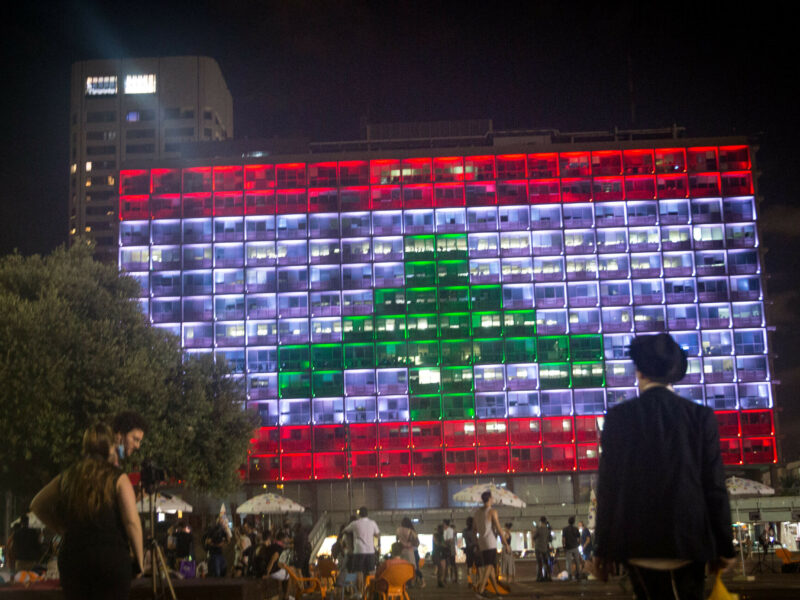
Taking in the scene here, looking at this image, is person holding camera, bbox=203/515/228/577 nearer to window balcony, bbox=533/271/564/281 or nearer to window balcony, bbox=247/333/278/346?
window balcony, bbox=247/333/278/346

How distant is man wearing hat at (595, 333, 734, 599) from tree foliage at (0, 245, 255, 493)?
82.1 feet

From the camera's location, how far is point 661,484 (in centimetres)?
483

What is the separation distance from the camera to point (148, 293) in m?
96.0

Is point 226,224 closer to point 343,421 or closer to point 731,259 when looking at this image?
point 343,421

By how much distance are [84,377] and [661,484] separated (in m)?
29.7

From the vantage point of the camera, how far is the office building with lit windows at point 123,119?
146125mm

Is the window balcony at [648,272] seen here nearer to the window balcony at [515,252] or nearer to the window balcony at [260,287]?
the window balcony at [515,252]

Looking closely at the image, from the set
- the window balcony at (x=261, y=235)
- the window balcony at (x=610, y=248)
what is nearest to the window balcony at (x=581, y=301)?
the window balcony at (x=610, y=248)

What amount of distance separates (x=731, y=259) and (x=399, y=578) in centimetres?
8541

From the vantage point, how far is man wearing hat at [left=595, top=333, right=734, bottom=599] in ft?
15.5

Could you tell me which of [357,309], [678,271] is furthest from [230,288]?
[678,271]

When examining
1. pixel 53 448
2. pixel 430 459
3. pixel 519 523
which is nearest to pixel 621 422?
pixel 53 448

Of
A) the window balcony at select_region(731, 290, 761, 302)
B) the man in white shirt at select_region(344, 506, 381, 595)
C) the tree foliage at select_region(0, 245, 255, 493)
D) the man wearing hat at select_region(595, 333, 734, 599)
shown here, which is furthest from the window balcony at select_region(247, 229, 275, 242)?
the man wearing hat at select_region(595, 333, 734, 599)

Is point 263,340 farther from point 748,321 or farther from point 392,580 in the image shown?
point 392,580
